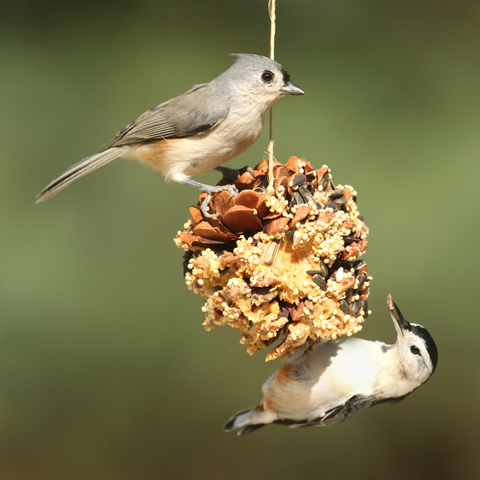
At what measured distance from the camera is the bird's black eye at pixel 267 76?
1.24m

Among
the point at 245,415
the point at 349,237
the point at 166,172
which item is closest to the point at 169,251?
the point at 245,415

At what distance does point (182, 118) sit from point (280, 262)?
0.49 m

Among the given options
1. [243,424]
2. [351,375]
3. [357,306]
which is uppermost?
[357,306]

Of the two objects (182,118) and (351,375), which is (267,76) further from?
(351,375)

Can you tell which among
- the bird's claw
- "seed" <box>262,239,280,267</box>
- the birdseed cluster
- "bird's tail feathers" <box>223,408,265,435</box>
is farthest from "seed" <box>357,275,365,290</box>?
"bird's tail feathers" <box>223,408,265,435</box>

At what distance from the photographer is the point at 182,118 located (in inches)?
51.6

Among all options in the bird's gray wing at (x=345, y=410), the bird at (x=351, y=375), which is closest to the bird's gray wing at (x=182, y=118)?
the bird at (x=351, y=375)

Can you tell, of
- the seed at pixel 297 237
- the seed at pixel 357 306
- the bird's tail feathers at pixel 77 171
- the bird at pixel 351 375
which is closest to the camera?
the seed at pixel 297 237

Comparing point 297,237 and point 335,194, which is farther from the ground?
point 335,194

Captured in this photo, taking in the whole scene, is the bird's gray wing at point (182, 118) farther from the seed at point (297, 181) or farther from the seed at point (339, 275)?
the seed at point (339, 275)

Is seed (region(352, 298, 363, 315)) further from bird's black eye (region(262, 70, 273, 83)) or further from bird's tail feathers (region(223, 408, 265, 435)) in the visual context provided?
bird's tail feathers (region(223, 408, 265, 435))

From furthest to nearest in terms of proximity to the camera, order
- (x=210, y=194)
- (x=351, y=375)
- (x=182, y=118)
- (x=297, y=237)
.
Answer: (x=351, y=375) → (x=182, y=118) → (x=210, y=194) → (x=297, y=237)

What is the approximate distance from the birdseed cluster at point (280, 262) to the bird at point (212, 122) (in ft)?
0.38

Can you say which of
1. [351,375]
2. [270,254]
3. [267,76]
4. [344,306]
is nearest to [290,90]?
[267,76]
